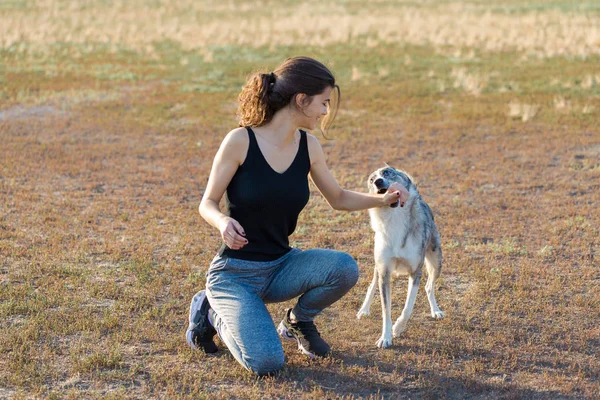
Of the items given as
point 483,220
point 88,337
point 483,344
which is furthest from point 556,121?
point 88,337

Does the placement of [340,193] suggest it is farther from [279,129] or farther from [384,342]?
[384,342]

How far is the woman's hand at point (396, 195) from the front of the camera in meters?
5.73

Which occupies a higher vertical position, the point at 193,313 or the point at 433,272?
the point at 433,272

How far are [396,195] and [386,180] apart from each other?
185 millimetres

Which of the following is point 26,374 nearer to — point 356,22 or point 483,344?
point 483,344

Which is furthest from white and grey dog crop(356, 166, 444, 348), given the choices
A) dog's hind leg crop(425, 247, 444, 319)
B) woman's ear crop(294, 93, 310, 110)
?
woman's ear crop(294, 93, 310, 110)

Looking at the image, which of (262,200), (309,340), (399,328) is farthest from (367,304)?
(262,200)

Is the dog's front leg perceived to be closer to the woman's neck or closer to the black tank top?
the black tank top

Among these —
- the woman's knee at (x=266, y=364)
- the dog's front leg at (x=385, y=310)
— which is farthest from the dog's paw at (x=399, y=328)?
the woman's knee at (x=266, y=364)

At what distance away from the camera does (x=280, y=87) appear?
538 cm

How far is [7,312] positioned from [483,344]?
163 inches

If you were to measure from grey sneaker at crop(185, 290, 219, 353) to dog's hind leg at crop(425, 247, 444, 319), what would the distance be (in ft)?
6.88

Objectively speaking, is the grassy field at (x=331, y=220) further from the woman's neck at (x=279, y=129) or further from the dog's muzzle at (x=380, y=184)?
the dog's muzzle at (x=380, y=184)

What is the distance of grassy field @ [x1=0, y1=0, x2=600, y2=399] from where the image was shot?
555cm
